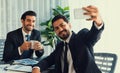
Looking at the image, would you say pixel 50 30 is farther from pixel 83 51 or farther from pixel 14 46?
pixel 83 51

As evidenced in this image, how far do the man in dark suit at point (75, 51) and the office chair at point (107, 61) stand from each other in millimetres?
408

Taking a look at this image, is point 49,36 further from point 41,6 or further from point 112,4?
point 112,4

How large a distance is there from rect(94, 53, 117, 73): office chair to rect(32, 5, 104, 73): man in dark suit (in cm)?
41

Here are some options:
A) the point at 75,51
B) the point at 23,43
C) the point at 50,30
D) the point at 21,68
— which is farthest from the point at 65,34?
the point at 50,30

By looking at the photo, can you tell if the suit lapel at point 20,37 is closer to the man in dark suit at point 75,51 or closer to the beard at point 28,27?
the beard at point 28,27

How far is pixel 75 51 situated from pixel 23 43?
98cm

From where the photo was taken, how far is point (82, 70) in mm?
2059

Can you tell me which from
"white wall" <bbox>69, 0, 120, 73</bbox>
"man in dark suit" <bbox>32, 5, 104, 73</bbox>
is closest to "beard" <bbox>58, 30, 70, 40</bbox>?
"man in dark suit" <bbox>32, 5, 104, 73</bbox>

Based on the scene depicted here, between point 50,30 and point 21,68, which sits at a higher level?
point 50,30

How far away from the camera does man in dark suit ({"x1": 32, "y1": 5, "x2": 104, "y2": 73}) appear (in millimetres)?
2012

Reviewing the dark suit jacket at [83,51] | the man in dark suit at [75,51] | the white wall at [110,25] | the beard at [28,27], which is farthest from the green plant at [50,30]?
the dark suit jacket at [83,51]

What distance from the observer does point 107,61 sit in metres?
2.50

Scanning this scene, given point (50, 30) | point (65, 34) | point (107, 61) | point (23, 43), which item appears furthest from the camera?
point (50, 30)

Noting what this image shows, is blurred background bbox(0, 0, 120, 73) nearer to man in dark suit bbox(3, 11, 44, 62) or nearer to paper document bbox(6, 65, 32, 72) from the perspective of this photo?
man in dark suit bbox(3, 11, 44, 62)
